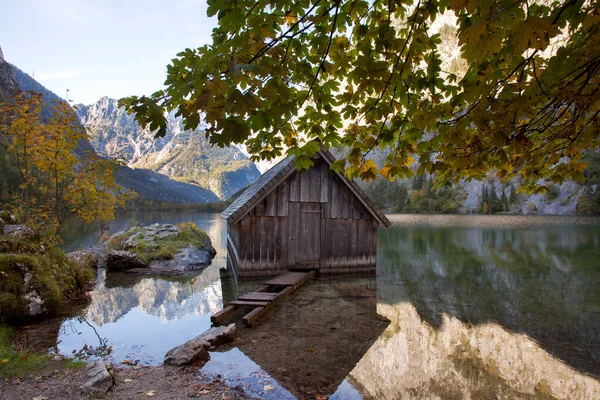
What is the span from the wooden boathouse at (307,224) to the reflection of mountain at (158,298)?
5.68 ft

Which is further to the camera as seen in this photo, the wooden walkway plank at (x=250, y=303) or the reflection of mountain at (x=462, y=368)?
the wooden walkway plank at (x=250, y=303)

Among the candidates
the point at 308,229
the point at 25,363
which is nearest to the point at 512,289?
the point at 308,229

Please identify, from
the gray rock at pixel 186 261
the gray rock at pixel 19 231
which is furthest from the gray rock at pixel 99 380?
the gray rock at pixel 186 261

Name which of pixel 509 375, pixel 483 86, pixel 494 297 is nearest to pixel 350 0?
pixel 483 86

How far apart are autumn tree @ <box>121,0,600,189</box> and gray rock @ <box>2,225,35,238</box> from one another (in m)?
7.75

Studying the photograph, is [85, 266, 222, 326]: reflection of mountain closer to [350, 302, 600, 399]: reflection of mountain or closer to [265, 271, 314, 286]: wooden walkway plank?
[265, 271, 314, 286]: wooden walkway plank

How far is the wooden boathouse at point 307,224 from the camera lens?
13.4 metres

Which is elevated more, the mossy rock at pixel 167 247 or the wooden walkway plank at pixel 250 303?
the mossy rock at pixel 167 247

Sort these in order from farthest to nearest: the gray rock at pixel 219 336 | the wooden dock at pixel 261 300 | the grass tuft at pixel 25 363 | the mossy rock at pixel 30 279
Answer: the wooden dock at pixel 261 300
the mossy rock at pixel 30 279
the gray rock at pixel 219 336
the grass tuft at pixel 25 363

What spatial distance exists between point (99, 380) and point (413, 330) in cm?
653

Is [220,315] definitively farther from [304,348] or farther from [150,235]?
[150,235]

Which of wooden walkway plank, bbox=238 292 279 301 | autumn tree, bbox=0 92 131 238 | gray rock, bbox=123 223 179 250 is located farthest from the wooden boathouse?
gray rock, bbox=123 223 179 250

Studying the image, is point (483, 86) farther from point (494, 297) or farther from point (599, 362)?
point (494, 297)

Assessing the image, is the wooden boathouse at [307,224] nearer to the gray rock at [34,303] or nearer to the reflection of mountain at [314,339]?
the reflection of mountain at [314,339]
